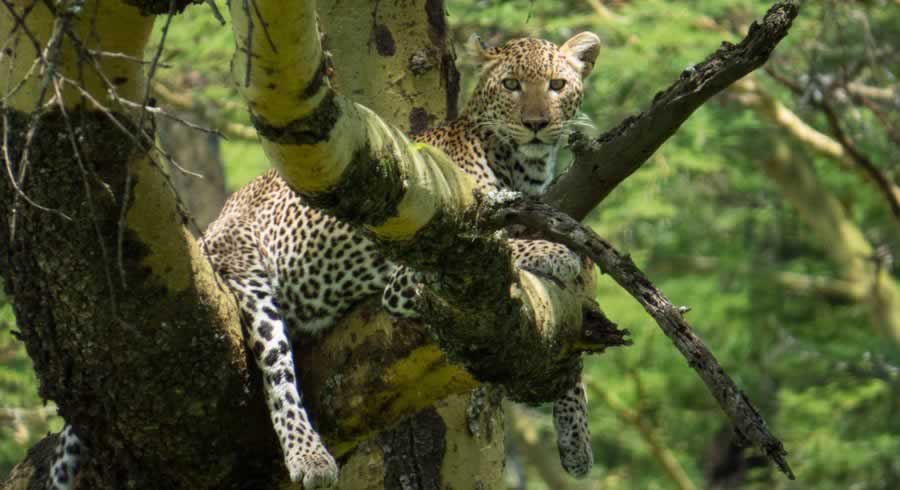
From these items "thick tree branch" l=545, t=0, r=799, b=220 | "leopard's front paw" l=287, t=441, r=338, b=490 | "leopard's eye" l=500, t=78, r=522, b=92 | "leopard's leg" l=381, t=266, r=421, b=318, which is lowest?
"leopard's front paw" l=287, t=441, r=338, b=490

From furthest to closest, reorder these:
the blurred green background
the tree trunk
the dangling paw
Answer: the blurred green background → the dangling paw → the tree trunk

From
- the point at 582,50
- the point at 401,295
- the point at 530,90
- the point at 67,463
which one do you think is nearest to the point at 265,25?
the point at 401,295

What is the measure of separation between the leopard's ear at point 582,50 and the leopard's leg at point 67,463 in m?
3.49

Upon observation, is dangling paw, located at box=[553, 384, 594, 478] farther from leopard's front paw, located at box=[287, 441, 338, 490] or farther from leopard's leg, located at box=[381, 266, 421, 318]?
leopard's front paw, located at box=[287, 441, 338, 490]

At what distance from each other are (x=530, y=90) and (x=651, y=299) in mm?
3216

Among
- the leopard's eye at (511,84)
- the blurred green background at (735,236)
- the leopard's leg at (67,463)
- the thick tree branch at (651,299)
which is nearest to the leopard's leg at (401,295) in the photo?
the thick tree branch at (651,299)

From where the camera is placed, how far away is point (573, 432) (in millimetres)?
8227

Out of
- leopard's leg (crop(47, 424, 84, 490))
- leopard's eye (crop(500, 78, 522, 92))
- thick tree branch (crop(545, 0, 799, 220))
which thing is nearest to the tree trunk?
leopard's eye (crop(500, 78, 522, 92))

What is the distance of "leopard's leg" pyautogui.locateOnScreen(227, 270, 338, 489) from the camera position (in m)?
6.39

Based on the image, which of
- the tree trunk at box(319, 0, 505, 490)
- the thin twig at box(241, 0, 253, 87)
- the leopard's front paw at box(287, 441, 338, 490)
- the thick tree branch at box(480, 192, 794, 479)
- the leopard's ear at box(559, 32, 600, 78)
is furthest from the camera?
the leopard's ear at box(559, 32, 600, 78)

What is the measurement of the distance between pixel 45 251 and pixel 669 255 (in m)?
16.1

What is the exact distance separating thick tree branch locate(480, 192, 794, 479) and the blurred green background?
5899 mm

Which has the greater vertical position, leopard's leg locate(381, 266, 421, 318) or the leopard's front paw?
leopard's leg locate(381, 266, 421, 318)

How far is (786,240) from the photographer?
23625 mm
